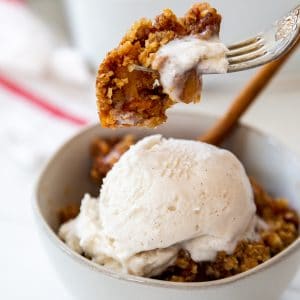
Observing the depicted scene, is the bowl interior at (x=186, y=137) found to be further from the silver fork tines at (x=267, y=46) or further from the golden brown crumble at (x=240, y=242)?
the silver fork tines at (x=267, y=46)

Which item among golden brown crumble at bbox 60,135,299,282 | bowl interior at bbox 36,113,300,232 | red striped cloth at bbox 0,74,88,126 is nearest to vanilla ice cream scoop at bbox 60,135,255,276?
golden brown crumble at bbox 60,135,299,282

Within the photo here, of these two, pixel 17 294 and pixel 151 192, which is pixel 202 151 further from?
pixel 17 294

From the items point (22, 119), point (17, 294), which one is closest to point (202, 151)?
point (17, 294)

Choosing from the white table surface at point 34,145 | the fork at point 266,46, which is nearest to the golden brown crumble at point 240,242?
the white table surface at point 34,145

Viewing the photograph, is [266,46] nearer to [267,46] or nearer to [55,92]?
[267,46]

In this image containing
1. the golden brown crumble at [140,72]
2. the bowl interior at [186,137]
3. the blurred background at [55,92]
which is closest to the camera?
the golden brown crumble at [140,72]

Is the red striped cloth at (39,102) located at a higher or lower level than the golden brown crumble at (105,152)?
lower
